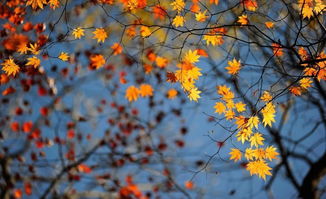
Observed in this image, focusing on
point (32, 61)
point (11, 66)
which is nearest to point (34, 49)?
point (32, 61)

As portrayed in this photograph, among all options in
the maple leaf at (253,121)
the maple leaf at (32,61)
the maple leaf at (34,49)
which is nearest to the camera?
the maple leaf at (253,121)

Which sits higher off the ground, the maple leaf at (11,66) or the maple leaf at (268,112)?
the maple leaf at (11,66)

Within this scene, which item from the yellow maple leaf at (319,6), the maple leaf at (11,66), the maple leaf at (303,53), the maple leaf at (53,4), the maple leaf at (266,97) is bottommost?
the maple leaf at (266,97)

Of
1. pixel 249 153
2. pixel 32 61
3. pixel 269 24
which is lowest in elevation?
pixel 249 153

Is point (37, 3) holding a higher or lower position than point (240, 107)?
higher

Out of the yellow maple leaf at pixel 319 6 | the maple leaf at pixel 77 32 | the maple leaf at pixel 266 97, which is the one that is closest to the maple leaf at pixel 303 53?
the yellow maple leaf at pixel 319 6

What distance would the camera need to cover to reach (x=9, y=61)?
16.1 feet

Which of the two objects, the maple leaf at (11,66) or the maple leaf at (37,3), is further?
the maple leaf at (37,3)

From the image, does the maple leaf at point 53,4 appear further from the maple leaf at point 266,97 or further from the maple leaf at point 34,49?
the maple leaf at point 266,97

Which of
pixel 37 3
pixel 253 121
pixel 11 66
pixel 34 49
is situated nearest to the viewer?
pixel 253 121

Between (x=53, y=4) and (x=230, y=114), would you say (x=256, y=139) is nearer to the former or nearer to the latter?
(x=230, y=114)

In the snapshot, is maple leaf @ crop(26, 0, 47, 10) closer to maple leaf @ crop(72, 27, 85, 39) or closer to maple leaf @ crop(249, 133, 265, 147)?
maple leaf @ crop(72, 27, 85, 39)

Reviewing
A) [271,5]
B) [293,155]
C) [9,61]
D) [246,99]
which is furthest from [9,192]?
[271,5]

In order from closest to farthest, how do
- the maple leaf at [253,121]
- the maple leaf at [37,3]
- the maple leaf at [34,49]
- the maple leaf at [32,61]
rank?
the maple leaf at [253,121], the maple leaf at [34,49], the maple leaf at [32,61], the maple leaf at [37,3]
